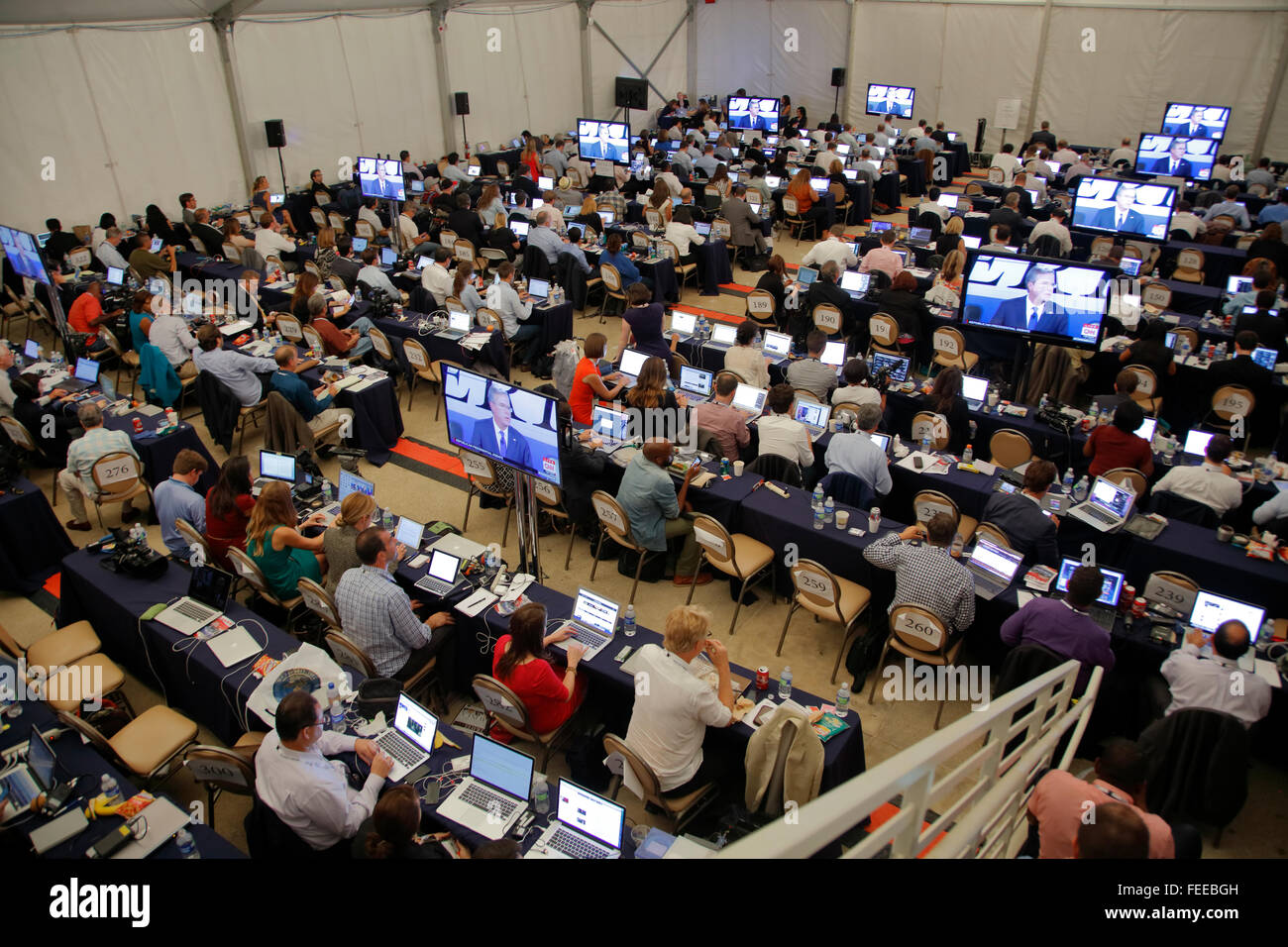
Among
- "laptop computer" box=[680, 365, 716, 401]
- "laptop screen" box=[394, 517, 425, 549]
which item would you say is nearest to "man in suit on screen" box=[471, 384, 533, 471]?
"laptop screen" box=[394, 517, 425, 549]

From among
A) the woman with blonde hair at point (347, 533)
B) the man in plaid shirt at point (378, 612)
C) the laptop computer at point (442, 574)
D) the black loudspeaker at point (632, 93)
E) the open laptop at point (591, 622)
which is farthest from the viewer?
the black loudspeaker at point (632, 93)

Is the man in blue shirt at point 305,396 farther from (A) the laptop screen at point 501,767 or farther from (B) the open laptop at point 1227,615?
(B) the open laptop at point 1227,615

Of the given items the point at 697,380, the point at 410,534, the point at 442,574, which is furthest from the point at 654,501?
the point at 697,380

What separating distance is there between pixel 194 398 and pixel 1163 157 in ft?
54.3

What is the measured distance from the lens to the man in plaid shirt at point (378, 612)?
4945mm

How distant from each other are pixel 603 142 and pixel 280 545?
1364 cm

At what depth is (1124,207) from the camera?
12039 mm

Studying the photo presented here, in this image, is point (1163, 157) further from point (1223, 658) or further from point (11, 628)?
point (11, 628)

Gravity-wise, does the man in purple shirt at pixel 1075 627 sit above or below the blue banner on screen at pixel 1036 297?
below

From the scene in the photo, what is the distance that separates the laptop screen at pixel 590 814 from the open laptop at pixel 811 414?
448 cm

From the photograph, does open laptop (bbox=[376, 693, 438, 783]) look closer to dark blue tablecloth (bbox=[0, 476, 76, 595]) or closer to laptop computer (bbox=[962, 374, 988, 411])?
dark blue tablecloth (bbox=[0, 476, 76, 595])

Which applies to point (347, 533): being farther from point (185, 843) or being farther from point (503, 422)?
point (185, 843)

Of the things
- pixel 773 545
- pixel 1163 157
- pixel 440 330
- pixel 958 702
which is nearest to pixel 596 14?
pixel 1163 157

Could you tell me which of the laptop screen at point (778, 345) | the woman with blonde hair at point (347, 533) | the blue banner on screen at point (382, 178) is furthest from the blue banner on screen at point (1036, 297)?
the blue banner on screen at point (382, 178)
